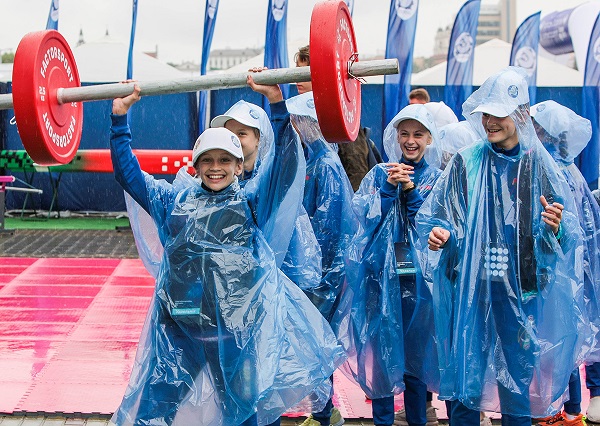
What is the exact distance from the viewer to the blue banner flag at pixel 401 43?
1214cm

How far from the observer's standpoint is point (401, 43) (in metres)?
12.2

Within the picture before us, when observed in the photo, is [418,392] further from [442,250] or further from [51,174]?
[51,174]

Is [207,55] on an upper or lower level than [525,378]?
upper

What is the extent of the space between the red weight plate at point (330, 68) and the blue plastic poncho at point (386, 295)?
51.6 inches

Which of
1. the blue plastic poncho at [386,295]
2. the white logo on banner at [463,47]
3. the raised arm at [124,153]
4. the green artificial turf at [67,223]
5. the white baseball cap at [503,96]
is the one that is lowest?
the green artificial turf at [67,223]

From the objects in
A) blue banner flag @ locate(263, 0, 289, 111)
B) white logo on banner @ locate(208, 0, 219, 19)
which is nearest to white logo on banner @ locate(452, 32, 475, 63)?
blue banner flag @ locate(263, 0, 289, 111)

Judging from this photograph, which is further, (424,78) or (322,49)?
(424,78)

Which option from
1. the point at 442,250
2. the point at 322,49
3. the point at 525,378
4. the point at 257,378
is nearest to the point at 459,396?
the point at 525,378

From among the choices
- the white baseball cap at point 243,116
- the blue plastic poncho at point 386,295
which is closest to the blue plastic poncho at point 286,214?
the white baseball cap at point 243,116

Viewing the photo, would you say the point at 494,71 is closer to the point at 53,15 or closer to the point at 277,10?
the point at 277,10

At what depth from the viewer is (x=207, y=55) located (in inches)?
520

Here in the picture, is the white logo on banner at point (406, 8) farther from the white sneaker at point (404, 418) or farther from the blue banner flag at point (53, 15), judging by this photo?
the white sneaker at point (404, 418)

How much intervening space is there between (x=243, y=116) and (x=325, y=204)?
30.7 inches

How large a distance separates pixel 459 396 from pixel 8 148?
11619 mm
